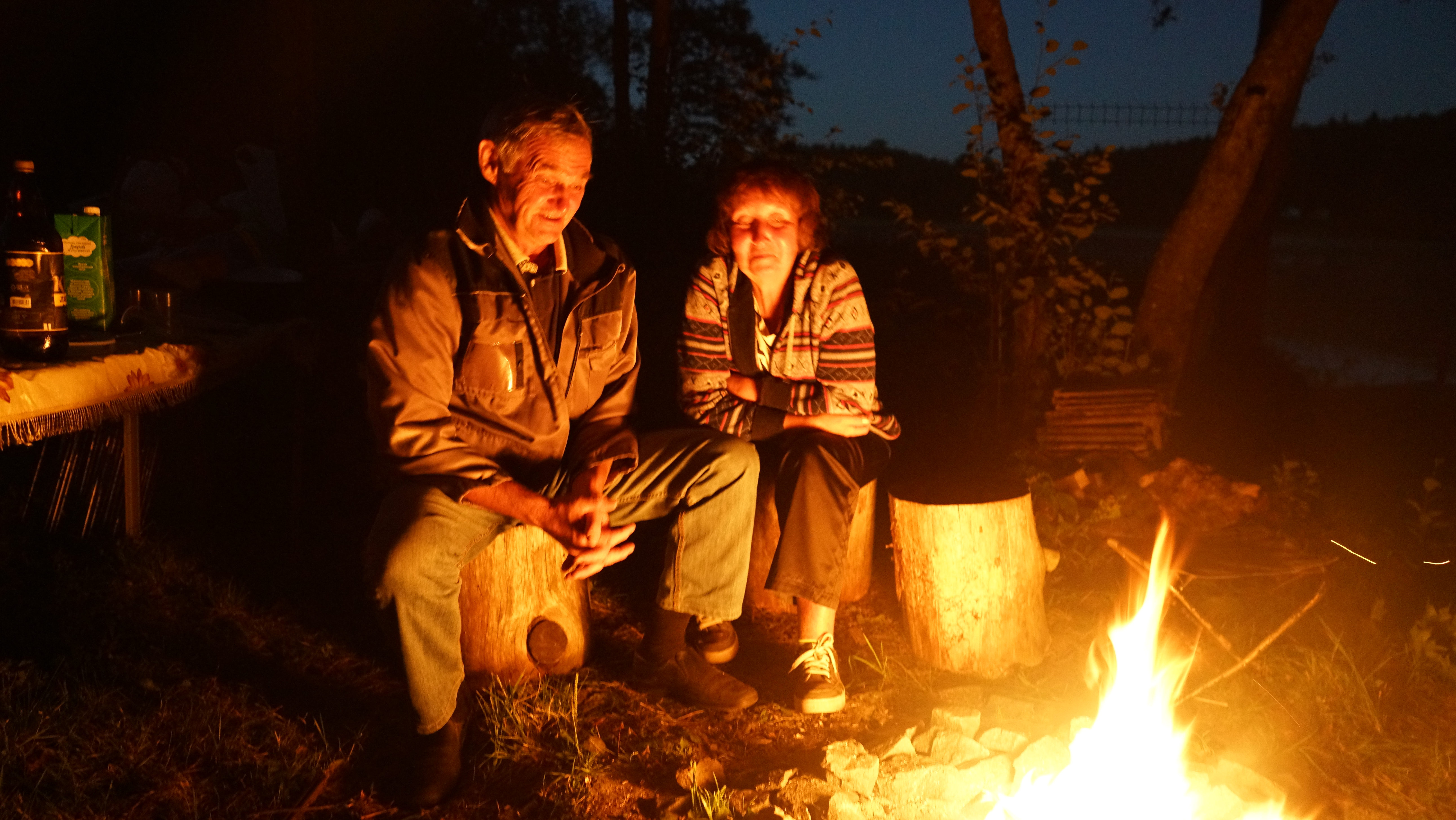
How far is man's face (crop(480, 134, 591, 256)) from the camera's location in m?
2.88

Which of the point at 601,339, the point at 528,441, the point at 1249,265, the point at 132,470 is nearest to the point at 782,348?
the point at 601,339

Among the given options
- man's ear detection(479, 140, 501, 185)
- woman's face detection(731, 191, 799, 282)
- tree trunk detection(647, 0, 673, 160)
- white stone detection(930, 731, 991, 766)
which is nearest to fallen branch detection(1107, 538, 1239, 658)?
white stone detection(930, 731, 991, 766)

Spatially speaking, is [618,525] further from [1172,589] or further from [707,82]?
[707,82]

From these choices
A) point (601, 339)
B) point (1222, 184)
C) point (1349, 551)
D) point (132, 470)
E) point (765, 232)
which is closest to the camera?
point (601, 339)

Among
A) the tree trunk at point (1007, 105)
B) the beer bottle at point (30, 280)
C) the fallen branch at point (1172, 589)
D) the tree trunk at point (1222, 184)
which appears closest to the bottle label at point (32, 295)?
the beer bottle at point (30, 280)

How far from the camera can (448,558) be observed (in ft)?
8.91

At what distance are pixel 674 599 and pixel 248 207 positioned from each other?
3.45m

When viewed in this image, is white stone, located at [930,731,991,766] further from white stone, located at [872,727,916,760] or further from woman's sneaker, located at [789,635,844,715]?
woman's sneaker, located at [789,635,844,715]

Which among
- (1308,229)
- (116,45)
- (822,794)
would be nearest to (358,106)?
(116,45)

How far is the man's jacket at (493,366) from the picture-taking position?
9.01 feet

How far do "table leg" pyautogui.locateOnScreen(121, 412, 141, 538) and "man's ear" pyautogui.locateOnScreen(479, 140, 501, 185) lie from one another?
182 cm

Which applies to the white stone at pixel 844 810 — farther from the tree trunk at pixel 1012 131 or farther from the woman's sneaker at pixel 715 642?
the tree trunk at pixel 1012 131

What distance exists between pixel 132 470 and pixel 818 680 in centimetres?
279

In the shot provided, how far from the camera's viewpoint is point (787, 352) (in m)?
3.41
